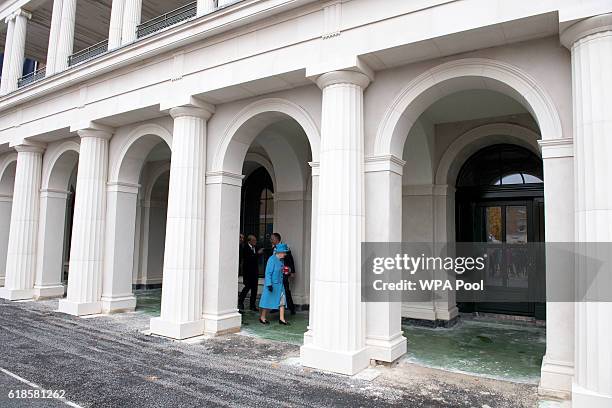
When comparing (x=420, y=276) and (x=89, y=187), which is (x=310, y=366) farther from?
(x=89, y=187)

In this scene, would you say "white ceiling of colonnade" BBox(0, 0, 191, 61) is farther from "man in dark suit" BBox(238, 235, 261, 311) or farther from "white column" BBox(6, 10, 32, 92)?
"man in dark suit" BBox(238, 235, 261, 311)

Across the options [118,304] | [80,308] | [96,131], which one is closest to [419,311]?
[118,304]

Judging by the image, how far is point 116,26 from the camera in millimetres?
10742

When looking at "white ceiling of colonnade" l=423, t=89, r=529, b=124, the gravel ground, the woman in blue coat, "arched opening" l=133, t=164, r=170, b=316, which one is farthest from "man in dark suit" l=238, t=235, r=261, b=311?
"arched opening" l=133, t=164, r=170, b=316

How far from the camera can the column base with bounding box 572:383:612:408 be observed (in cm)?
475

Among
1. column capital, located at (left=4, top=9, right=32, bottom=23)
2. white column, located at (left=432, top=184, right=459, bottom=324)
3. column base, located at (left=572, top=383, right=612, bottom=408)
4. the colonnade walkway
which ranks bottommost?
the colonnade walkway

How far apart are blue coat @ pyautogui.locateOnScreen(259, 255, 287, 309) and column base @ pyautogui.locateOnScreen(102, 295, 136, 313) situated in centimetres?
392

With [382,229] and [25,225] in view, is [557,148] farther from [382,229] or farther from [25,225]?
[25,225]

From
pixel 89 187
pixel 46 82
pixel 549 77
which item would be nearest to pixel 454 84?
pixel 549 77

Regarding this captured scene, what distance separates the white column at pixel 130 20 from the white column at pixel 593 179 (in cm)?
907

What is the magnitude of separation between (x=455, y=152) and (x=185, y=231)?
248 inches

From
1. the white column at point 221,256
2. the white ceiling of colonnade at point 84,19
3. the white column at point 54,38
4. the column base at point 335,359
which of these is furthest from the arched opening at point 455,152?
the white column at point 54,38

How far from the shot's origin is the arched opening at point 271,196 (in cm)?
880

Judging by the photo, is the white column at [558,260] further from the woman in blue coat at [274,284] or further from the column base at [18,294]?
the column base at [18,294]
